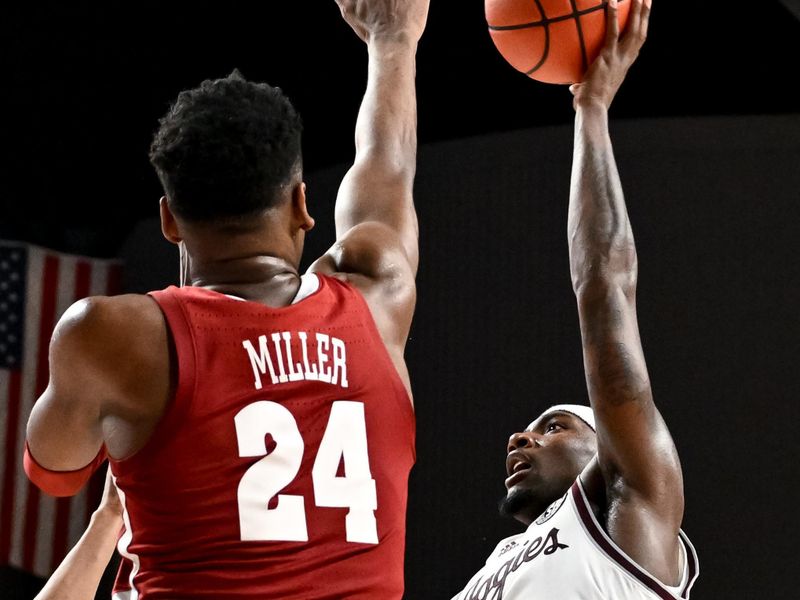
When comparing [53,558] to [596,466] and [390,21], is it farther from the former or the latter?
[390,21]

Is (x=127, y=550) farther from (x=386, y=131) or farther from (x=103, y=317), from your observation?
(x=386, y=131)

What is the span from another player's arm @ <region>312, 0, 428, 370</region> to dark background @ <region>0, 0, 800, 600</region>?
159 inches

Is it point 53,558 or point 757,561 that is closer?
point 757,561

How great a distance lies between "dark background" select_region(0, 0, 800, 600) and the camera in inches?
230

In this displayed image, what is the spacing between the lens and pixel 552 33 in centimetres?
231

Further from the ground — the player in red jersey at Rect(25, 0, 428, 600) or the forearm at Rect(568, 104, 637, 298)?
the forearm at Rect(568, 104, 637, 298)

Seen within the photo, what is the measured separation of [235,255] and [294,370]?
0.17m

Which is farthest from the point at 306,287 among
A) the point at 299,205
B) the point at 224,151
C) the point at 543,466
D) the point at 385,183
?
the point at 543,466

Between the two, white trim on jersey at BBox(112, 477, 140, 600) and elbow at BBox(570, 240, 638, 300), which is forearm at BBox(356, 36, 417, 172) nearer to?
elbow at BBox(570, 240, 638, 300)

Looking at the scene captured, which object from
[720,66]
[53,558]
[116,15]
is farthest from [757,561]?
[116,15]

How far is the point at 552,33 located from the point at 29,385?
5.61 m

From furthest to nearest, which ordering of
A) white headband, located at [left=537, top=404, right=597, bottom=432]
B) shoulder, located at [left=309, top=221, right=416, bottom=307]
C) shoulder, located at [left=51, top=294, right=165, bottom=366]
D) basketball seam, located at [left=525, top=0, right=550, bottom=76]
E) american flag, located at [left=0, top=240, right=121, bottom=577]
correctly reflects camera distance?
american flag, located at [left=0, top=240, right=121, bottom=577]
white headband, located at [left=537, top=404, right=597, bottom=432]
basketball seam, located at [left=525, top=0, right=550, bottom=76]
shoulder, located at [left=309, top=221, right=416, bottom=307]
shoulder, located at [left=51, top=294, right=165, bottom=366]

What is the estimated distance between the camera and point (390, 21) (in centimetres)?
203

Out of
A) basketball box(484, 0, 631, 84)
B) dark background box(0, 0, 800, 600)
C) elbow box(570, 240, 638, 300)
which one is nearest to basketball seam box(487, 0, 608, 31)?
basketball box(484, 0, 631, 84)
